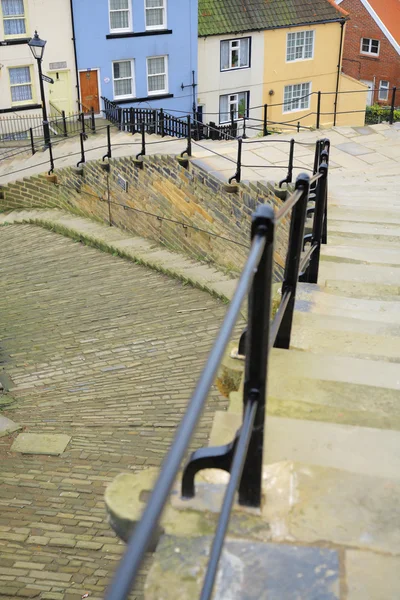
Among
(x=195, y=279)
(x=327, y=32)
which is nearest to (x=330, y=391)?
(x=195, y=279)

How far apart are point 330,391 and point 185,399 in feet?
13.3

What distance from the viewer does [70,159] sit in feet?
51.4

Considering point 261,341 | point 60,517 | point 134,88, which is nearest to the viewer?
point 261,341

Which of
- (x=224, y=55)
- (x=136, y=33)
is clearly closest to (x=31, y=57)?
(x=136, y=33)

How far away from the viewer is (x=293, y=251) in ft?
9.30

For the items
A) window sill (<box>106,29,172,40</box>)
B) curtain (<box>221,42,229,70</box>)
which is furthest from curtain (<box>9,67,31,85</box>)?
curtain (<box>221,42,229,70</box>)

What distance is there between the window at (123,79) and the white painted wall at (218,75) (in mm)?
2499

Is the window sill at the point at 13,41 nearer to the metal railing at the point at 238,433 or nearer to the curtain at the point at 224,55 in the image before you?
the curtain at the point at 224,55

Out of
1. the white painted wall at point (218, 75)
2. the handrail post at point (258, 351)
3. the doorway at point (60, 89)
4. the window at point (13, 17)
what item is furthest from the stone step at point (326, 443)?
the white painted wall at point (218, 75)

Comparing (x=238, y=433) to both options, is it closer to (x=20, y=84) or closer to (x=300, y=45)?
(x=20, y=84)

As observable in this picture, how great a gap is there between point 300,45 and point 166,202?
1458 cm

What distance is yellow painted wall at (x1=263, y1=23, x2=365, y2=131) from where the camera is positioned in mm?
23453

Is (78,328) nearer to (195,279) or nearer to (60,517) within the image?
(195,279)

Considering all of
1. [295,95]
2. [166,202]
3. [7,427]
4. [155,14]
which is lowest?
[7,427]
